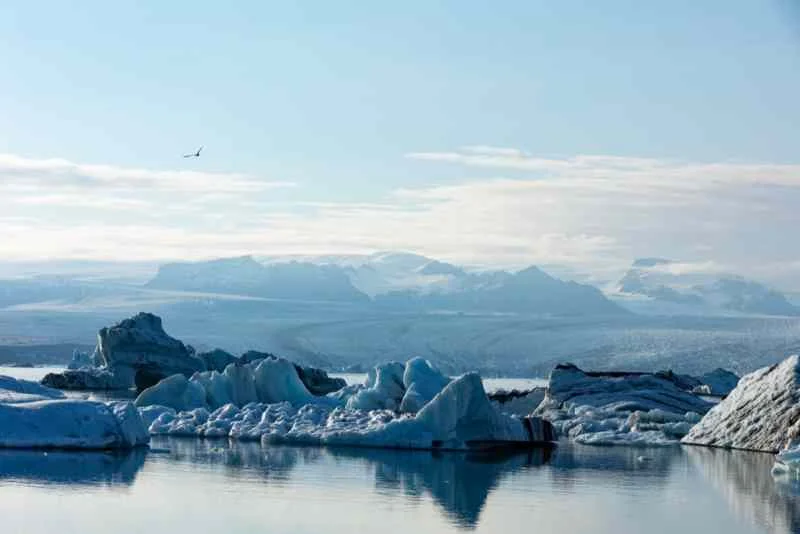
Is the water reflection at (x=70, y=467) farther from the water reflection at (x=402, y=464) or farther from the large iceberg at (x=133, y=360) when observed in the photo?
the large iceberg at (x=133, y=360)

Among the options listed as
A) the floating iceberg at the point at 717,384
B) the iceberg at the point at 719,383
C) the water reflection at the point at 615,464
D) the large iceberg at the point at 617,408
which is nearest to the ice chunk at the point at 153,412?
the water reflection at the point at 615,464

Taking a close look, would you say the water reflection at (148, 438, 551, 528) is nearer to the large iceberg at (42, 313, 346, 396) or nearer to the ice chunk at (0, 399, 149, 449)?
the ice chunk at (0, 399, 149, 449)

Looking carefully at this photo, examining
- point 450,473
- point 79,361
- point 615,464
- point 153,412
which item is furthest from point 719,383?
point 79,361

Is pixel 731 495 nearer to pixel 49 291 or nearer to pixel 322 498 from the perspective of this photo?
pixel 322 498

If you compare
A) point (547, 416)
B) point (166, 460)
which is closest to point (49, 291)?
point (547, 416)

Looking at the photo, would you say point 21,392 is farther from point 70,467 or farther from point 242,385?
point 242,385

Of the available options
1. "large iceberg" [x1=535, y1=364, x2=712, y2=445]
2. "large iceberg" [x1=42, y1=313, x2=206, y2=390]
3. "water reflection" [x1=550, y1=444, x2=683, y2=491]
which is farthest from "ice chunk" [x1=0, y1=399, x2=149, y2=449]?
"large iceberg" [x1=42, y1=313, x2=206, y2=390]

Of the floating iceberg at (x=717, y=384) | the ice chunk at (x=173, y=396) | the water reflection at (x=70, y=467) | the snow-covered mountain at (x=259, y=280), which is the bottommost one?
the water reflection at (x=70, y=467)
